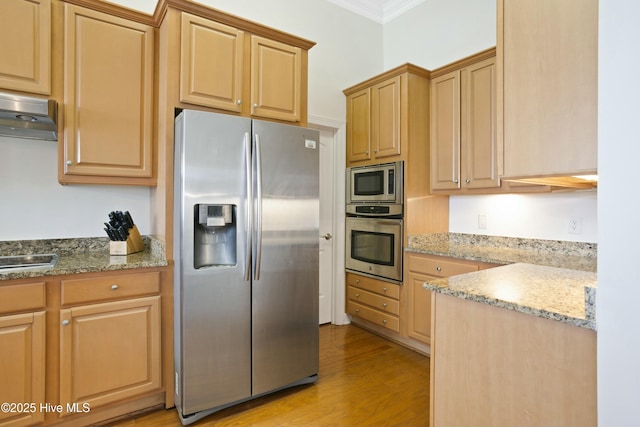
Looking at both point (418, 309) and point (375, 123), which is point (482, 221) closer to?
point (418, 309)

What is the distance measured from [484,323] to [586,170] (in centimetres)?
60

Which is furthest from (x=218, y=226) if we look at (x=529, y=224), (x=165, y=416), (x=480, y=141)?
(x=529, y=224)

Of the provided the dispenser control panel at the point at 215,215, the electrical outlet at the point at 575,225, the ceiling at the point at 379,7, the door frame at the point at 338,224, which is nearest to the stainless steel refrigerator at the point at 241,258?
the dispenser control panel at the point at 215,215

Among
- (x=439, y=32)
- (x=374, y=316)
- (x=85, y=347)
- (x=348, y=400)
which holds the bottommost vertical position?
(x=348, y=400)

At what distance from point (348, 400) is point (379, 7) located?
3.94m

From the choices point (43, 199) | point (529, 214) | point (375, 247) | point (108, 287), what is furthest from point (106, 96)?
point (529, 214)

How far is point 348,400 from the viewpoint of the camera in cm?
223

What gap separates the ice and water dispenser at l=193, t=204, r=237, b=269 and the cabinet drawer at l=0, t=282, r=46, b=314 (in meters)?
0.75

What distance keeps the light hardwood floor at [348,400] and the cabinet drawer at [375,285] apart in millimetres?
509

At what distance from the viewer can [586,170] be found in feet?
3.46

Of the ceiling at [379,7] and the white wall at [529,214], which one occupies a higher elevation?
the ceiling at [379,7]

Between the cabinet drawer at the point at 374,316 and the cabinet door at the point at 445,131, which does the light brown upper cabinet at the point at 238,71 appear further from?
the cabinet drawer at the point at 374,316

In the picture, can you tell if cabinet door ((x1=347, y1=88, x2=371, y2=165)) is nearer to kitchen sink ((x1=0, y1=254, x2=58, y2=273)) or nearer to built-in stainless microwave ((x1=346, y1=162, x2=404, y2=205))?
built-in stainless microwave ((x1=346, y1=162, x2=404, y2=205))

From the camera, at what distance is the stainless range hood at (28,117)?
168 cm
